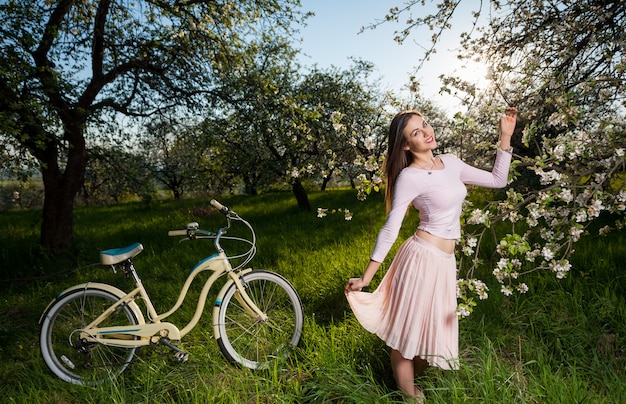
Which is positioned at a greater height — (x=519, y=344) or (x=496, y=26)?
(x=496, y=26)

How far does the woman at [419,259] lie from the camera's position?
2775 mm

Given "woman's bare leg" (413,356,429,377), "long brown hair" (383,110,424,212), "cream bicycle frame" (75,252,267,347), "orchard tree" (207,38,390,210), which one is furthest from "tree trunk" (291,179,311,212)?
"long brown hair" (383,110,424,212)

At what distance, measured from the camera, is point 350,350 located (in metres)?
3.72

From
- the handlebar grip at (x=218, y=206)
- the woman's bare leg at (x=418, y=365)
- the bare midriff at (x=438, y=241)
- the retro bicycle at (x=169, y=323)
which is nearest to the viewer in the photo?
the bare midriff at (x=438, y=241)

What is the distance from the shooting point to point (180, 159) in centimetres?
2606

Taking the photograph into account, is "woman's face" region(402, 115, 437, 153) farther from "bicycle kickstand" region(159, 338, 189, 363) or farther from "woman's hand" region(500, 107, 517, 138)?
"bicycle kickstand" region(159, 338, 189, 363)

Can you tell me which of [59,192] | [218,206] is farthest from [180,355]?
[59,192]

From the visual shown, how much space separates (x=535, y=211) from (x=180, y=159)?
24990mm

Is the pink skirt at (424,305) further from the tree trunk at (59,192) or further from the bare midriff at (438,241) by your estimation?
the tree trunk at (59,192)

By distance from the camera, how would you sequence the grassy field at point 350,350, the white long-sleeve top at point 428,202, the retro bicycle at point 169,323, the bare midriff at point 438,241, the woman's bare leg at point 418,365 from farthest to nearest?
the retro bicycle at point 169,323 → the woman's bare leg at point 418,365 → the grassy field at point 350,350 → the bare midriff at point 438,241 → the white long-sleeve top at point 428,202

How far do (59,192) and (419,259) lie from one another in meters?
7.61

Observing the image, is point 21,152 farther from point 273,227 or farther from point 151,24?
point 273,227

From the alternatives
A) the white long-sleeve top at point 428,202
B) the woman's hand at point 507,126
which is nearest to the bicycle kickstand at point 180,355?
the white long-sleeve top at point 428,202

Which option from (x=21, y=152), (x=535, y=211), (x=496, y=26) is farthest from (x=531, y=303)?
(x=21, y=152)
